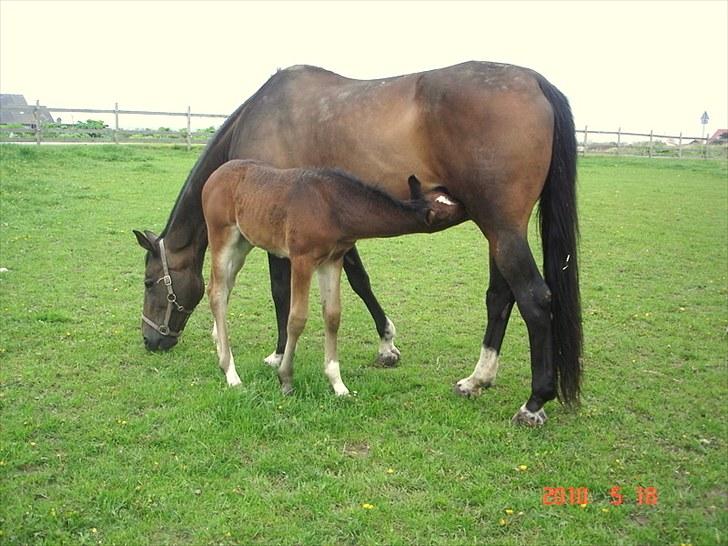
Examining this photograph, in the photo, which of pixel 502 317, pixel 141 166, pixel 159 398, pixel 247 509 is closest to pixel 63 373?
pixel 159 398

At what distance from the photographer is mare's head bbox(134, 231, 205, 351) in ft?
18.5

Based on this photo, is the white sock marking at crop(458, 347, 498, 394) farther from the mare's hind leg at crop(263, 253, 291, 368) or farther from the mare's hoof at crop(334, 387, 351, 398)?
the mare's hind leg at crop(263, 253, 291, 368)

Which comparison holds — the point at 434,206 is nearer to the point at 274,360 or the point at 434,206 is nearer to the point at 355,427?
the point at 355,427

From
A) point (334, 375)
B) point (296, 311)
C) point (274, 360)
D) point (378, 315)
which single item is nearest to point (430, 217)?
point (296, 311)

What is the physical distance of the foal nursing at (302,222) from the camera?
4.18m

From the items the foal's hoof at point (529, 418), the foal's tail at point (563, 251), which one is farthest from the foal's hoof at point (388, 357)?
the foal's tail at point (563, 251)

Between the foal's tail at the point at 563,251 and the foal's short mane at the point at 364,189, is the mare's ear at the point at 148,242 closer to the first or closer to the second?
the foal's short mane at the point at 364,189

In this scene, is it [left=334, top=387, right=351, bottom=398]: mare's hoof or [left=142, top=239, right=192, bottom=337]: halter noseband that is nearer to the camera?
[left=334, top=387, right=351, bottom=398]: mare's hoof

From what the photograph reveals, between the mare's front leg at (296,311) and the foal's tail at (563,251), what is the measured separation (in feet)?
5.40

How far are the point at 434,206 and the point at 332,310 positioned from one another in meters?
1.16

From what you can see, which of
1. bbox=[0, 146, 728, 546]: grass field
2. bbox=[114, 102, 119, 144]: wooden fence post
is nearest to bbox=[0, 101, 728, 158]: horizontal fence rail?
bbox=[114, 102, 119, 144]: wooden fence post

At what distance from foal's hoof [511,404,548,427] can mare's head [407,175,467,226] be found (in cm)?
135

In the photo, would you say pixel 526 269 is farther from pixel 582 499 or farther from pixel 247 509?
pixel 247 509

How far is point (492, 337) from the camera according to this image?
484 cm
